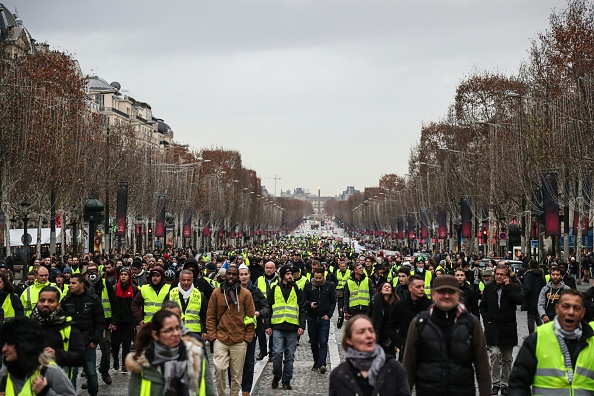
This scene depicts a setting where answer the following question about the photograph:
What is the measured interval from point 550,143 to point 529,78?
441cm

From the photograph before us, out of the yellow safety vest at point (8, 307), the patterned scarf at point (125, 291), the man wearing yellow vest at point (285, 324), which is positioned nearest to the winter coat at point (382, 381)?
the yellow safety vest at point (8, 307)

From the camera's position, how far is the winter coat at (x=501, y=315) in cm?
1388

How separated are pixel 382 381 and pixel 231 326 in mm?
6241

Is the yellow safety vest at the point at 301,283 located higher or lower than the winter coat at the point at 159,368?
higher

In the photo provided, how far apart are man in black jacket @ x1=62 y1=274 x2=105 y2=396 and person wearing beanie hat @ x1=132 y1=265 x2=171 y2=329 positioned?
68.0 inches

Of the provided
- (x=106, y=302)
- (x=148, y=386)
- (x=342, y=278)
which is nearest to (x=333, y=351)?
(x=342, y=278)

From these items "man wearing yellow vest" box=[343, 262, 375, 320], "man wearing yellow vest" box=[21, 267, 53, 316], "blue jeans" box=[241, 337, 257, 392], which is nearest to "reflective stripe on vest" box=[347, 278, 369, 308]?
"man wearing yellow vest" box=[343, 262, 375, 320]

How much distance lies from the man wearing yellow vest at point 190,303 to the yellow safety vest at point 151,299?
0.56 m

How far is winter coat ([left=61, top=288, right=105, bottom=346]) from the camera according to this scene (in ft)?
42.0

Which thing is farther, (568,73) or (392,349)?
(568,73)

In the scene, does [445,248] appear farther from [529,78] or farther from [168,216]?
[529,78]

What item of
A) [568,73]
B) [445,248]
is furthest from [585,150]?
[445,248]

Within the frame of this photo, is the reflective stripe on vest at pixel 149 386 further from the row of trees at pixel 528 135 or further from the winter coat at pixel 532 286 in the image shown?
the row of trees at pixel 528 135

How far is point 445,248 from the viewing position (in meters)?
94.8
